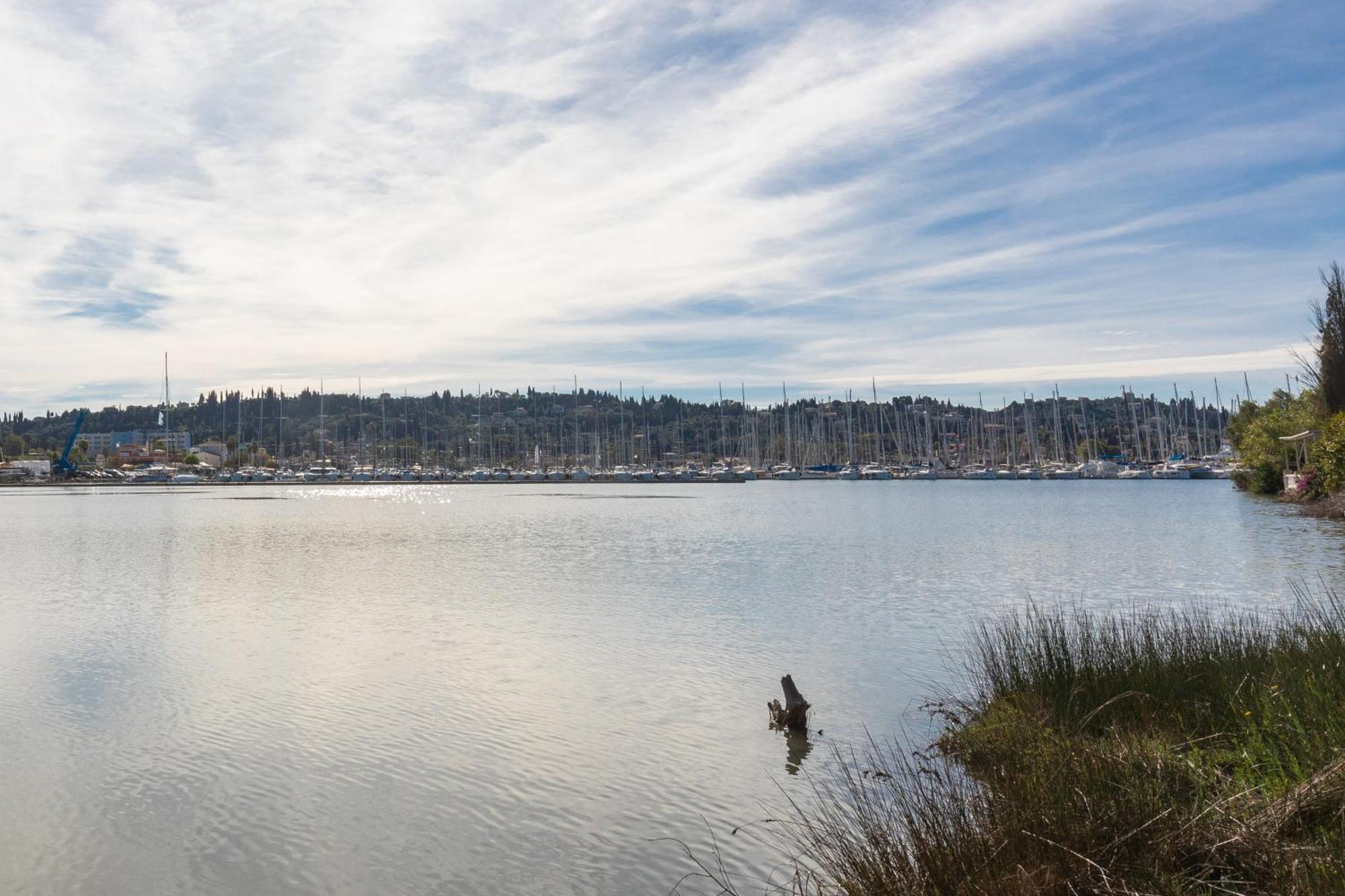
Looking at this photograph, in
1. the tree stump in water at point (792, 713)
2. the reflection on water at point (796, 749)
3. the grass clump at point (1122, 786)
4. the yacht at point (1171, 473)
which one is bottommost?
the yacht at point (1171, 473)

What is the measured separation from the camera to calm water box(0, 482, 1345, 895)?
8.79 meters

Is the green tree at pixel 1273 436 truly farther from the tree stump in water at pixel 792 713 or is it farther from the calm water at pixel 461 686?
the tree stump in water at pixel 792 713

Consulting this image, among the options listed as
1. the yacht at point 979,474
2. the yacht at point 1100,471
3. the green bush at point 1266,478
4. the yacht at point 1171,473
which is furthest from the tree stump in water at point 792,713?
the yacht at point 979,474

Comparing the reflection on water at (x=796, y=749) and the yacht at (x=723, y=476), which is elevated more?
the yacht at (x=723, y=476)

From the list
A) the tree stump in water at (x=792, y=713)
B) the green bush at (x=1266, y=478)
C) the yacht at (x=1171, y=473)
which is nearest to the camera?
the tree stump in water at (x=792, y=713)

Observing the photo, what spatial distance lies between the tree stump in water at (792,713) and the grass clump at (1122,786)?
3.82 ft

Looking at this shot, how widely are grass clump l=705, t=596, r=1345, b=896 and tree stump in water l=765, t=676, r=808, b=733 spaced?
3.82 feet

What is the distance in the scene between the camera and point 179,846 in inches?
345

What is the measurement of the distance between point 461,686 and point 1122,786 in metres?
10.7

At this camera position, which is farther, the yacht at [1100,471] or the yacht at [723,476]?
the yacht at [723,476]

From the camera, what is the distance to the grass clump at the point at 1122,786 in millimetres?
5508

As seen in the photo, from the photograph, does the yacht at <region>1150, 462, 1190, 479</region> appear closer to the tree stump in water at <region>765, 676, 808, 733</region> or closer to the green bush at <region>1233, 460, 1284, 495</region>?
the green bush at <region>1233, 460, 1284, 495</region>

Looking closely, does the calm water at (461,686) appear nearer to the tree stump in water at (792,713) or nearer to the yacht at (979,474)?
the tree stump in water at (792,713)

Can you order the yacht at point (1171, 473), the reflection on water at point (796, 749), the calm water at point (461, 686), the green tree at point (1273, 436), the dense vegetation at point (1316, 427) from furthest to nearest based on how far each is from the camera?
the yacht at point (1171, 473)
the green tree at point (1273, 436)
the dense vegetation at point (1316, 427)
the reflection on water at point (796, 749)
the calm water at point (461, 686)
